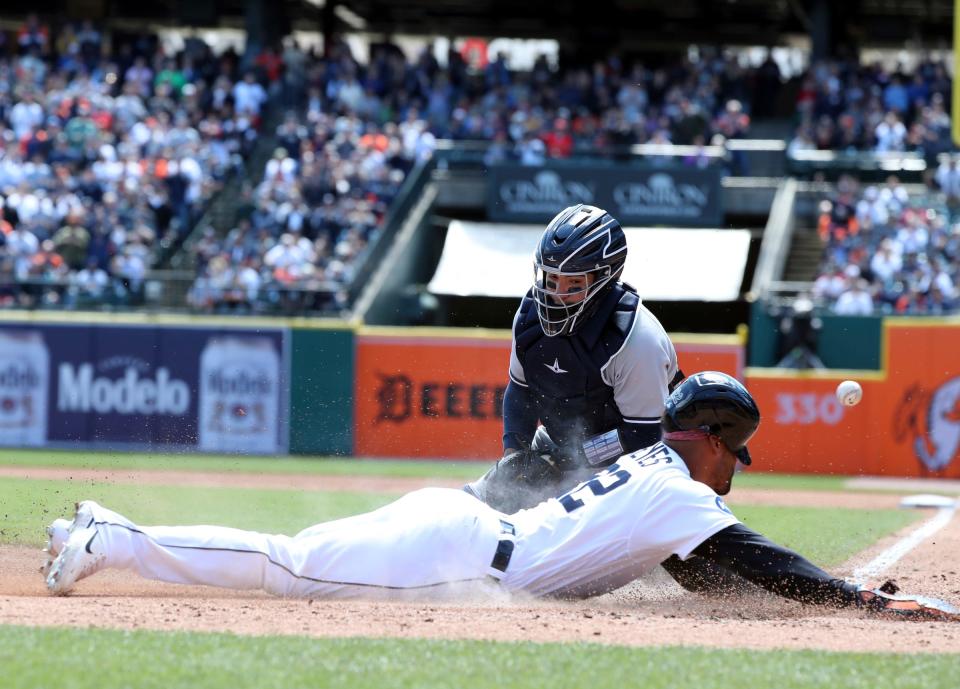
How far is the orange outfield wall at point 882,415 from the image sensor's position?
17.7 metres

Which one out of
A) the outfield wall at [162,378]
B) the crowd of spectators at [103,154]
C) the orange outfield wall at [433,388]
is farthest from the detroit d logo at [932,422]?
the crowd of spectators at [103,154]

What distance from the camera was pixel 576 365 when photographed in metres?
6.82

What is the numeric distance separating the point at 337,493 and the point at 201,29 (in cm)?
2109

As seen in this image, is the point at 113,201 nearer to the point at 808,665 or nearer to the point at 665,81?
the point at 665,81

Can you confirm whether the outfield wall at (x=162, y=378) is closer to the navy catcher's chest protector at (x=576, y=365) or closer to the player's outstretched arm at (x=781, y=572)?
the navy catcher's chest protector at (x=576, y=365)

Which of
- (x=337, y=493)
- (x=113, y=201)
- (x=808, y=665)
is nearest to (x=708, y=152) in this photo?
(x=113, y=201)

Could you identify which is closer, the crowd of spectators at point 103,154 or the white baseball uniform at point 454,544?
the white baseball uniform at point 454,544

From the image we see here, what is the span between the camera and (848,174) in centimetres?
2323

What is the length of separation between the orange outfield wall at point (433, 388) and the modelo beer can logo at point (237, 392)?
48.5 inches

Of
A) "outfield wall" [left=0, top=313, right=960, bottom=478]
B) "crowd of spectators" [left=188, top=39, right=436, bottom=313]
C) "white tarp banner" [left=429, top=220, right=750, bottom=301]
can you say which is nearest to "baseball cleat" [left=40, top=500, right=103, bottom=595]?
"outfield wall" [left=0, top=313, right=960, bottom=478]

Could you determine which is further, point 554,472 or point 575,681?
point 554,472

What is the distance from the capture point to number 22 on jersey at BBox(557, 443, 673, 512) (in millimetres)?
5934

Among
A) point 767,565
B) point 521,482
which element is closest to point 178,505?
point 521,482

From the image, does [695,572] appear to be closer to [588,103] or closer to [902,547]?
[902,547]
